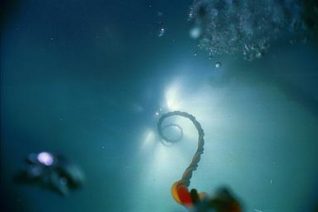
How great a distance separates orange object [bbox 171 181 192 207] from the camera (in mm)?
3022

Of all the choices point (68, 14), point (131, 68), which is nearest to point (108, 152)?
Answer: point (131, 68)

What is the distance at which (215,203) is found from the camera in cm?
289

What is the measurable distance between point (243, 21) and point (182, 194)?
11297 millimetres

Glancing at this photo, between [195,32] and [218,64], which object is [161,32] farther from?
[218,64]

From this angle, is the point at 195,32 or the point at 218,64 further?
the point at 218,64

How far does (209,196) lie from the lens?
3.02 metres

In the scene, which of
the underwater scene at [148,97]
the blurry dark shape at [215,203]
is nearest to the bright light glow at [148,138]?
the underwater scene at [148,97]

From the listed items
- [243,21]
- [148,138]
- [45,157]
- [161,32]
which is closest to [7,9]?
[161,32]

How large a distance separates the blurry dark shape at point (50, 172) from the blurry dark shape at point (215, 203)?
1225 cm

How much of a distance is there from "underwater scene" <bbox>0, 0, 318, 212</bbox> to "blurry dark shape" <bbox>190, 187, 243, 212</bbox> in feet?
0.82

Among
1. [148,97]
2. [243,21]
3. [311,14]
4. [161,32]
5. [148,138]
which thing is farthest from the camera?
[148,138]

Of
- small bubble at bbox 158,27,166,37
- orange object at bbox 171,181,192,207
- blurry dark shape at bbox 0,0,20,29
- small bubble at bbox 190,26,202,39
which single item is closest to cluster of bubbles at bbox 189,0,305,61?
small bubble at bbox 190,26,202,39

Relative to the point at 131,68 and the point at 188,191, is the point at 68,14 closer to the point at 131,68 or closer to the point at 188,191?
the point at 131,68

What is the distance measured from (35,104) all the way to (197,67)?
8.63 m
